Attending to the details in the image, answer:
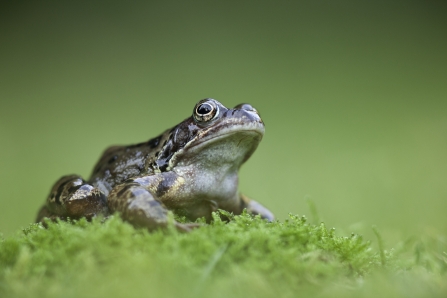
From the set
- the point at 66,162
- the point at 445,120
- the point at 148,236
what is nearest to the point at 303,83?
the point at 445,120

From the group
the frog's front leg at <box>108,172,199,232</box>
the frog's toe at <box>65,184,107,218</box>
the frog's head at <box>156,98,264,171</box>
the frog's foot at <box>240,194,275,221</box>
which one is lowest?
the frog's toe at <box>65,184,107,218</box>

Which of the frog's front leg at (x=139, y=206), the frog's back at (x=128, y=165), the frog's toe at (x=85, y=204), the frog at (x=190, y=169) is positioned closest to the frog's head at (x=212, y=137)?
the frog at (x=190, y=169)

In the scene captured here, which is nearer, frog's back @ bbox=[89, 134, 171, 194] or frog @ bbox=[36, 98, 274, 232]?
frog @ bbox=[36, 98, 274, 232]

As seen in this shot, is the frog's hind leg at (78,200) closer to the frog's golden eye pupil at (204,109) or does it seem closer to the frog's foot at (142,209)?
the frog's foot at (142,209)

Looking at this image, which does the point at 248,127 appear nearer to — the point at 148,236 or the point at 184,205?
the point at 184,205

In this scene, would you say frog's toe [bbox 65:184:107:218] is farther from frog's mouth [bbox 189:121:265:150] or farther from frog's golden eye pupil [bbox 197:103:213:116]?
frog's golden eye pupil [bbox 197:103:213:116]

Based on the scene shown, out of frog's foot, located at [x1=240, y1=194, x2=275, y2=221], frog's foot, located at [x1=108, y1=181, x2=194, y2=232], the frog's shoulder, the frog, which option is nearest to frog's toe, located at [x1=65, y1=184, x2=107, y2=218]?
the frog

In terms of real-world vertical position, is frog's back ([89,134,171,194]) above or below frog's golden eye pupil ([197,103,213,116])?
below
